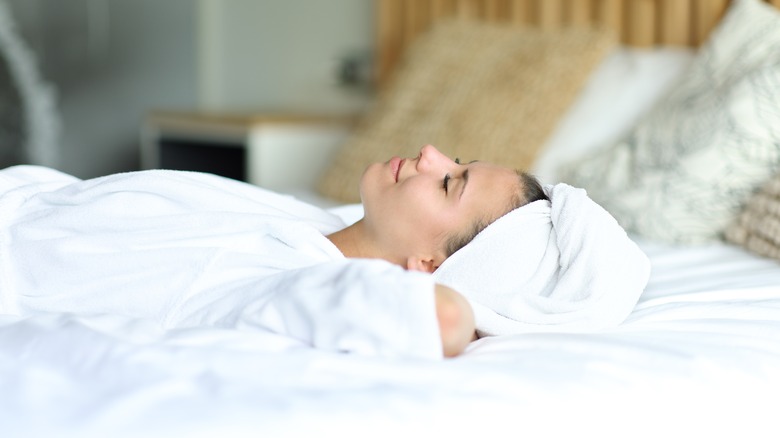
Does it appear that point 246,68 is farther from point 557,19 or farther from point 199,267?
point 199,267

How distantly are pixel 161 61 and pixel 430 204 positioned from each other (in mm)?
2827

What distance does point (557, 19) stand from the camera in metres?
2.64

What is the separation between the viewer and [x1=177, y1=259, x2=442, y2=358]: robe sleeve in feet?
3.17

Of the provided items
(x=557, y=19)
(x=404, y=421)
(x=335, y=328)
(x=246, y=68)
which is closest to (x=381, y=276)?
(x=335, y=328)

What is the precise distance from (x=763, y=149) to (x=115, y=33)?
2.81m

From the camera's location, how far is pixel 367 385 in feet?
2.97

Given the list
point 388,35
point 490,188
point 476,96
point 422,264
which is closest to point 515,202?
point 490,188

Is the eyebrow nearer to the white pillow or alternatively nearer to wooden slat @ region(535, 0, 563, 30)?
the white pillow

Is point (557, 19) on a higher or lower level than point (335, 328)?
higher

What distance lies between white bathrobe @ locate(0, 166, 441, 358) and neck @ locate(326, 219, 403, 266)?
70 mm

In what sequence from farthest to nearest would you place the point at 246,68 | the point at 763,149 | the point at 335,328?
the point at 246,68
the point at 763,149
the point at 335,328

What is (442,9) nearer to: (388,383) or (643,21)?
(643,21)

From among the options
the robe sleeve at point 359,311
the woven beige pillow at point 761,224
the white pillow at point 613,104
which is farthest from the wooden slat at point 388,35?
the robe sleeve at point 359,311

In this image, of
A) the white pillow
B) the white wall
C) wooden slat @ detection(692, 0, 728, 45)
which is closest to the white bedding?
the white pillow
